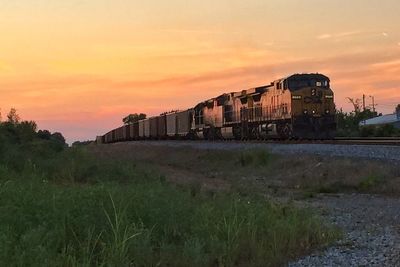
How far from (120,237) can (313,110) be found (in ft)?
90.0

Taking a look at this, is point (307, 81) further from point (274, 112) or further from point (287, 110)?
point (274, 112)

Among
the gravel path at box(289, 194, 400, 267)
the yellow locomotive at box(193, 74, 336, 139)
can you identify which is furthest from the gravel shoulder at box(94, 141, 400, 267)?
the yellow locomotive at box(193, 74, 336, 139)

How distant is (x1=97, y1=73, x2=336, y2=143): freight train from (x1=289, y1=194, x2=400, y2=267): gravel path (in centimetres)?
1773

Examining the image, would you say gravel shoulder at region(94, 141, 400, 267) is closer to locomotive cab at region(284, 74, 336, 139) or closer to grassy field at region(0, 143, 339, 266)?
grassy field at region(0, 143, 339, 266)

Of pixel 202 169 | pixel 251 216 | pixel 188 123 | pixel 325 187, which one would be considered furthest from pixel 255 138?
pixel 251 216

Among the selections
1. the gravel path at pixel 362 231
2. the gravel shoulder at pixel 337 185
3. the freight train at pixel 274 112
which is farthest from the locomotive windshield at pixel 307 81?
the gravel path at pixel 362 231

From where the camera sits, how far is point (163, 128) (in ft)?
213

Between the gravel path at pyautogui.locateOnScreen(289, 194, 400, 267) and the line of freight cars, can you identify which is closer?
the gravel path at pyautogui.locateOnScreen(289, 194, 400, 267)

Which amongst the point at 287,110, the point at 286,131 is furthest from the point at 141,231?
the point at 286,131

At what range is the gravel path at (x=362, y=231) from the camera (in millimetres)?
7910

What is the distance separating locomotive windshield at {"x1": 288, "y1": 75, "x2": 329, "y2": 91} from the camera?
3462 centimetres

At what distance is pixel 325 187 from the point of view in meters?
17.7

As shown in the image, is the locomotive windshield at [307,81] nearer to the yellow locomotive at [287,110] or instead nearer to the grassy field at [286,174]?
the yellow locomotive at [287,110]

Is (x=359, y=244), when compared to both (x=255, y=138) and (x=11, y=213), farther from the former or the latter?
(x=255, y=138)
